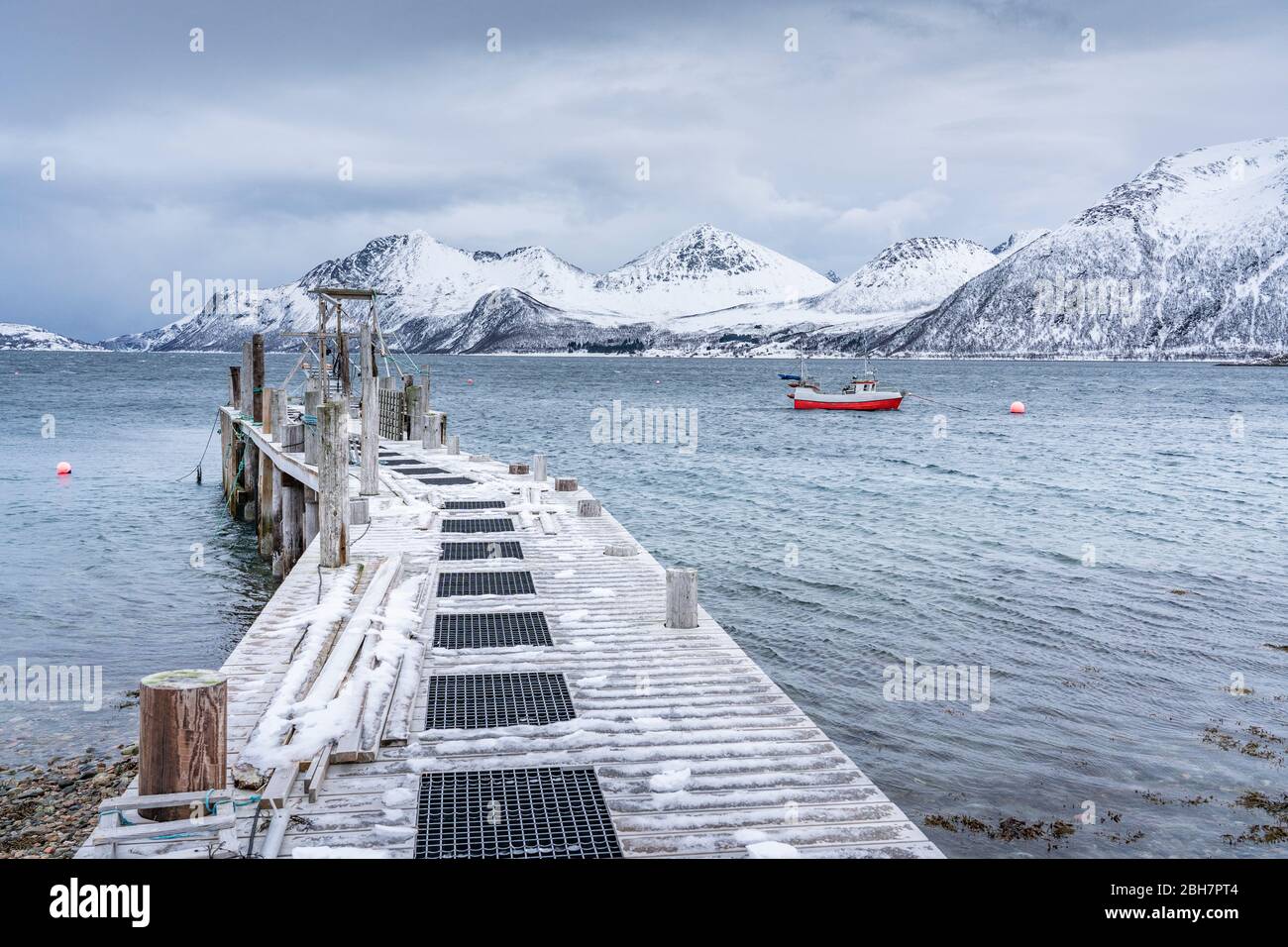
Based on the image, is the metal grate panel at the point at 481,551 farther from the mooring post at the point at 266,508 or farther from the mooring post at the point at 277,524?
the mooring post at the point at 266,508

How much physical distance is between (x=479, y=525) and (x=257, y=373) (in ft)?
62.5

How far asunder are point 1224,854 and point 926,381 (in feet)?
480

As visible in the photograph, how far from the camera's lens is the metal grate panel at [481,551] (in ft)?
49.2

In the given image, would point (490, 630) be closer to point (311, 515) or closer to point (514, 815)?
point (514, 815)

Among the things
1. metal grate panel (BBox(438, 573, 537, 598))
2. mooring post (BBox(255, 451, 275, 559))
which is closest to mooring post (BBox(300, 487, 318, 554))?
mooring post (BBox(255, 451, 275, 559))

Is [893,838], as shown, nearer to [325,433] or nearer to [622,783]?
[622,783]

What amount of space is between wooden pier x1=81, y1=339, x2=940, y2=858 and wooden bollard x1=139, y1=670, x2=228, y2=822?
0.11m

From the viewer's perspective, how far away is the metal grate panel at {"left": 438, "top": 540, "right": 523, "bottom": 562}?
49.2 ft

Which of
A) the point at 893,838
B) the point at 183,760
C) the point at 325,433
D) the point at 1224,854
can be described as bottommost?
the point at 1224,854

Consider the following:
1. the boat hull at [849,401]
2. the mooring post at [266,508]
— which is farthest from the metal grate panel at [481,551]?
the boat hull at [849,401]

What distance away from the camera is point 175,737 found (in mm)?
6059

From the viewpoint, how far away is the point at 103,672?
1463 cm

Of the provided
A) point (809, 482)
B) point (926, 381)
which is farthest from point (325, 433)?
point (926, 381)
